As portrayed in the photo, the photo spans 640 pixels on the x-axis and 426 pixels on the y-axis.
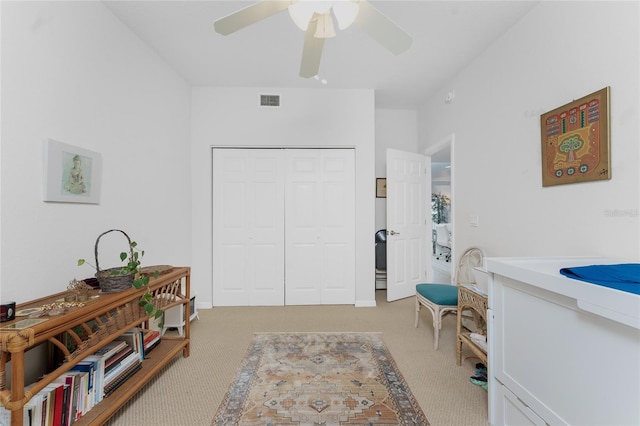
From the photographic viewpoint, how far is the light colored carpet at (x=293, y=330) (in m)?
1.56

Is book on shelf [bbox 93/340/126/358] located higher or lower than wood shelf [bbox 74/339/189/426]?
higher

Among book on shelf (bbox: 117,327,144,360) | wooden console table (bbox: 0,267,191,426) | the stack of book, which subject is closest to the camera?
wooden console table (bbox: 0,267,191,426)

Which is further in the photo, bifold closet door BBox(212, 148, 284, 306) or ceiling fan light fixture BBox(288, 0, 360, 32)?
bifold closet door BBox(212, 148, 284, 306)

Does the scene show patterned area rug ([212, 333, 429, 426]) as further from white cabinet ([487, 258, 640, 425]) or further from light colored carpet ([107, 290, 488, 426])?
white cabinet ([487, 258, 640, 425])

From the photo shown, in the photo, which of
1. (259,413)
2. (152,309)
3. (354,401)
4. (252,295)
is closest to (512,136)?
(354,401)

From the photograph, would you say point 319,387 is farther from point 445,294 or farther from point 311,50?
point 311,50

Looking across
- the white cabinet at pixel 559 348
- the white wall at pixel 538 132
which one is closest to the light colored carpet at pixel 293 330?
the white cabinet at pixel 559 348

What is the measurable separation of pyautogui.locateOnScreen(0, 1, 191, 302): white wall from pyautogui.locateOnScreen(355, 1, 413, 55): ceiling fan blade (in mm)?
1831

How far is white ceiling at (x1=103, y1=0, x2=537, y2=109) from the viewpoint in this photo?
76.5 inches

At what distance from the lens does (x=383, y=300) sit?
3.49m

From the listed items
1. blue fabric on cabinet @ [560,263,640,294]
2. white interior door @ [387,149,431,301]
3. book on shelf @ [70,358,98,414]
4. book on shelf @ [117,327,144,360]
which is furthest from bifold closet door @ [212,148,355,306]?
blue fabric on cabinet @ [560,263,640,294]

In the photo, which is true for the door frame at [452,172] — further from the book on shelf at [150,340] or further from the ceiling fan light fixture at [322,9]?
the book on shelf at [150,340]

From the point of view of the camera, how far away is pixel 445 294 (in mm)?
2264

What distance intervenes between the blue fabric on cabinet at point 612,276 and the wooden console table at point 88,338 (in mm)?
2179
